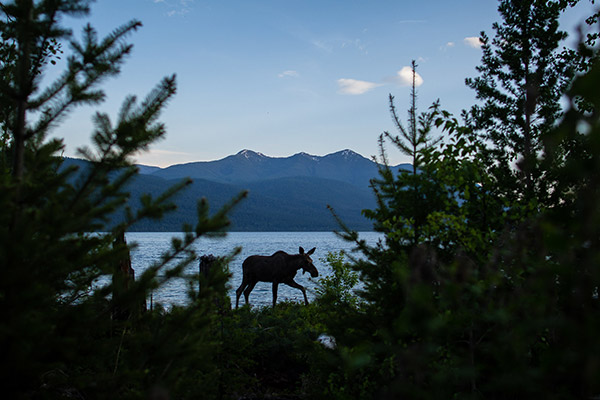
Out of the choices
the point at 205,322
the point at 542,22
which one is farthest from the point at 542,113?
the point at 205,322

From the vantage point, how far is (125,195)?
3.40m

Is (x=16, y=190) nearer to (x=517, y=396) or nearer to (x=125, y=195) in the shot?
(x=125, y=195)

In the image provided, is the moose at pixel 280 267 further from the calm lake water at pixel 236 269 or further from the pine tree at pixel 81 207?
the pine tree at pixel 81 207

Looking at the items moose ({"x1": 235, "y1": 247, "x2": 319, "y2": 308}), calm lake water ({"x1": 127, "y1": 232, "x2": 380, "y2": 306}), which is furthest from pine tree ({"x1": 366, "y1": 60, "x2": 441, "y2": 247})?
moose ({"x1": 235, "y1": 247, "x2": 319, "y2": 308})

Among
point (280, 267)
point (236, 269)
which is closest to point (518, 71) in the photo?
point (280, 267)

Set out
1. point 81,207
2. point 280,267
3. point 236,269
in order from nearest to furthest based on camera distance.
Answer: point 81,207
point 280,267
point 236,269

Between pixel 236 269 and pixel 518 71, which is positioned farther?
pixel 236 269

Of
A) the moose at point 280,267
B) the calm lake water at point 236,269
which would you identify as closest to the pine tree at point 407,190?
the calm lake water at point 236,269

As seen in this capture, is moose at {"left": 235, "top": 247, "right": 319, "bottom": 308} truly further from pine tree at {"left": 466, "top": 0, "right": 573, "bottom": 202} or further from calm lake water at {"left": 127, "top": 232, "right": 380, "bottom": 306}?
pine tree at {"left": 466, "top": 0, "right": 573, "bottom": 202}

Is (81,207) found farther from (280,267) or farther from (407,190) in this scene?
(280,267)

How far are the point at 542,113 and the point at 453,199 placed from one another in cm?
1609

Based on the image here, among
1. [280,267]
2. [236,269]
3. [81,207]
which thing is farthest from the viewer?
[236,269]

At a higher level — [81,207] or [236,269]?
[81,207]

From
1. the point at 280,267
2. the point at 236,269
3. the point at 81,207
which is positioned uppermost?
the point at 81,207
